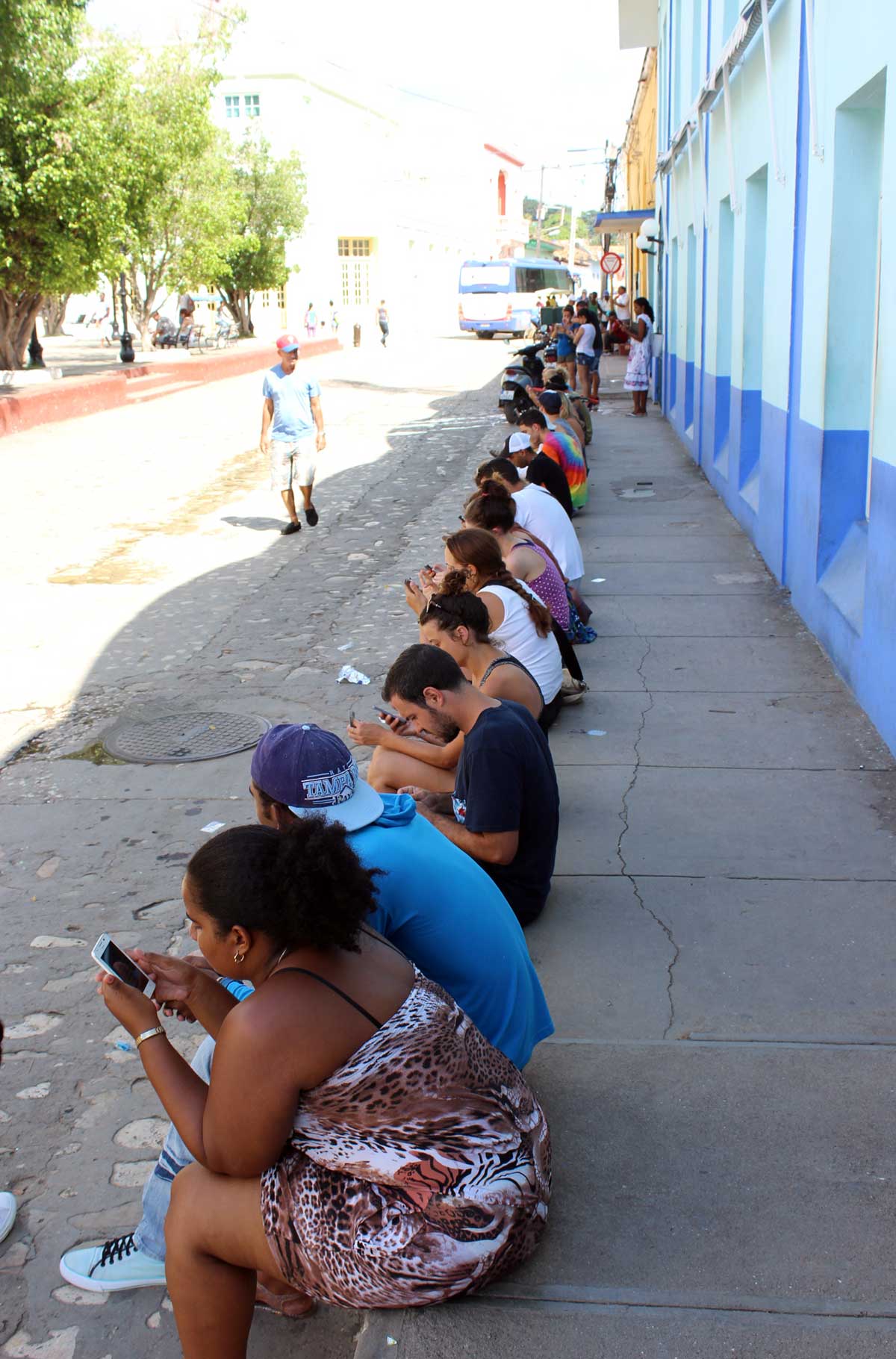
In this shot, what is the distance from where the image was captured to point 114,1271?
282 centimetres

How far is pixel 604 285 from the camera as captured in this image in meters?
52.9

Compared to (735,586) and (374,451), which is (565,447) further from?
(374,451)

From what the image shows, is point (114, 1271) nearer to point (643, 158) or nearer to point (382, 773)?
point (382, 773)

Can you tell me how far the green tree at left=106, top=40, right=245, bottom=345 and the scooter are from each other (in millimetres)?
7536

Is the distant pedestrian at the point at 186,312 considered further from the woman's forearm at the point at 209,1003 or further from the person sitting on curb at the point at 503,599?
the woman's forearm at the point at 209,1003

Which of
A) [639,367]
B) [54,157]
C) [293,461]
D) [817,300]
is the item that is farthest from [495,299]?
[817,300]

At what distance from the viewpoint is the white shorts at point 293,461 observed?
1168 cm

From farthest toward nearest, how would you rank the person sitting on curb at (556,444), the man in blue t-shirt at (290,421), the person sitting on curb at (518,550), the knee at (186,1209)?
1. the man in blue t-shirt at (290,421)
2. the person sitting on curb at (556,444)
3. the person sitting on curb at (518,550)
4. the knee at (186,1209)

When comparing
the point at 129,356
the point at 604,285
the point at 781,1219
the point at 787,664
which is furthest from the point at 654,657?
the point at 604,285

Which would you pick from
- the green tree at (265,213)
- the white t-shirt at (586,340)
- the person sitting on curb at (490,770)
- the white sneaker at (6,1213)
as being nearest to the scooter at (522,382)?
the white t-shirt at (586,340)

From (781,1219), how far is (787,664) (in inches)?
192

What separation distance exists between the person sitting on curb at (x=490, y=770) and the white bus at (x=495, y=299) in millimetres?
46961

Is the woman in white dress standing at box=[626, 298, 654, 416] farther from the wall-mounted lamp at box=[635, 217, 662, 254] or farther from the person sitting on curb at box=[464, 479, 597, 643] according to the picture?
the person sitting on curb at box=[464, 479, 597, 643]

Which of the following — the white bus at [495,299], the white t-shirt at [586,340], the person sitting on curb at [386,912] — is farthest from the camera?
the white bus at [495,299]
